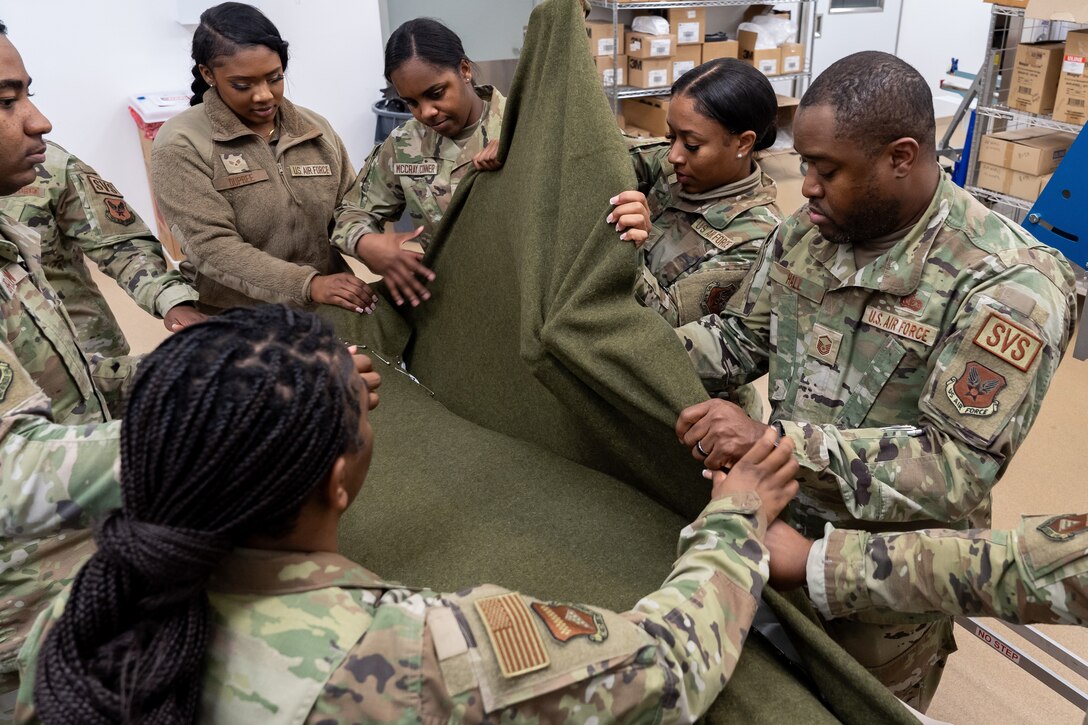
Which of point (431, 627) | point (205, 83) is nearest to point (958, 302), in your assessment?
point (431, 627)

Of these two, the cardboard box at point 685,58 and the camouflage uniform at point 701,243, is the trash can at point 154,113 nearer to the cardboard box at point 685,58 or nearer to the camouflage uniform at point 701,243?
the cardboard box at point 685,58

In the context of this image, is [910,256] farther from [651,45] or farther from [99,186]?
[651,45]

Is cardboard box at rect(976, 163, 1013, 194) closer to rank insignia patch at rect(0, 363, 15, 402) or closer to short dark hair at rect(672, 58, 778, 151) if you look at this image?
short dark hair at rect(672, 58, 778, 151)

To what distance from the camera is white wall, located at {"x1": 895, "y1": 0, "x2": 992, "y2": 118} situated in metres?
7.85

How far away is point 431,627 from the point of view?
Result: 884 mm

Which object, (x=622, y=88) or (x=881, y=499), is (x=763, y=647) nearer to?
(x=881, y=499)

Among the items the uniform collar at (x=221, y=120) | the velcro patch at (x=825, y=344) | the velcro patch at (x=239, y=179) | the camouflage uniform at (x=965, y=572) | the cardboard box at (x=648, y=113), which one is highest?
the uniform collar at (x=221, y=120)

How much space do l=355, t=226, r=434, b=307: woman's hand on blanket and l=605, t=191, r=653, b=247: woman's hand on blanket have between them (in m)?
0.73

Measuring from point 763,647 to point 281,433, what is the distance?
766mm

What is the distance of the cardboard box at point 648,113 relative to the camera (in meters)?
6.01

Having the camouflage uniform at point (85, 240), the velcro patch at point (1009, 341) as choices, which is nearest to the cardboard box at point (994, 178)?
the velcro patch at point (1009, 341)

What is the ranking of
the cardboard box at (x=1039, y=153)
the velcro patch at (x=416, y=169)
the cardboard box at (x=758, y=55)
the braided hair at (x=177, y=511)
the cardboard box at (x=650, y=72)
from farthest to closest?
the cardboard box at (x=758, y=55) < the cardboard box at (x=650, y=72) < the cardboard box at (x=1039, y=153) < the velcro patch at (x=416, y=169) < the braided hair at (x=177, y=511)

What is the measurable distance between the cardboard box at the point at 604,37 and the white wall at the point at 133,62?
4.79 feet

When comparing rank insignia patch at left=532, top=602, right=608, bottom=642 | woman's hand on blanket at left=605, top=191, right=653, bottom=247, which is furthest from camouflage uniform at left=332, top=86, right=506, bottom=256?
rank insignia patch at left=532, top=602, right=608, bottom=642
